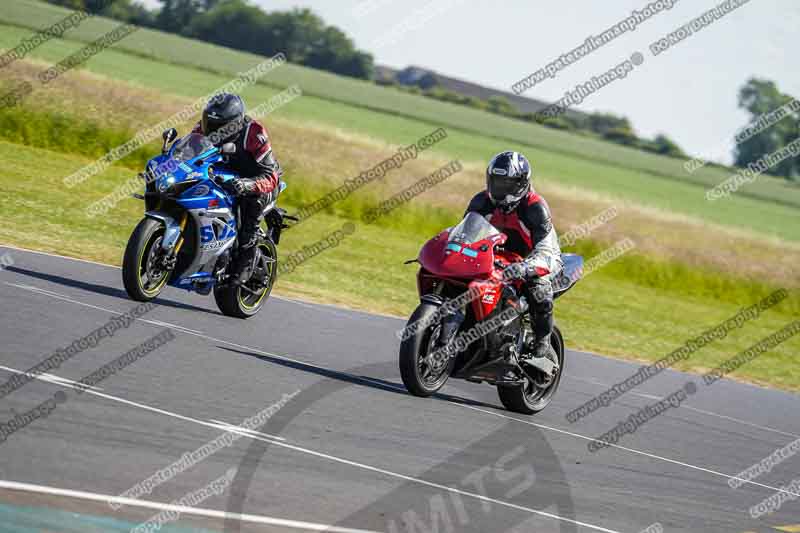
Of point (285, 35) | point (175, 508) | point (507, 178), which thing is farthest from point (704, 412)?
point (285, 35)

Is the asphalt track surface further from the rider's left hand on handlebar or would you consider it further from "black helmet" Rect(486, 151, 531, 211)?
"black helmet" Rect(486, 151, 531, 211)

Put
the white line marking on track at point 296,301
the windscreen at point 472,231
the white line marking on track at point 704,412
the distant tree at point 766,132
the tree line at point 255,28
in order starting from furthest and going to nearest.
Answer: the distant tree at point 766,132, the tree line at point 255,28, the white line marking on track at point 296,301, the white line marking on track at point 704,412, the windscreen at point 472,231

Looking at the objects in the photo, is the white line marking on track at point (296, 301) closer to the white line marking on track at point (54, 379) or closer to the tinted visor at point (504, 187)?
the tinted visor at point (504, 187)

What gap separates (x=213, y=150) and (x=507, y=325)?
391cm

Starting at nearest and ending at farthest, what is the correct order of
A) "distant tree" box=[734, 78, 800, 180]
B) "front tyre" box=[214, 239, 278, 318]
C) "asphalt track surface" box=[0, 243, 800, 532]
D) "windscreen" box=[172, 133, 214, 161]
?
"asphalt track surface" box=[0, 243, 800, 532] → "windscreen" box=[172, 133, 214, 161] → "front tyre" box=[214, 239, 278, 318] → "distant tree" box=[734, 78, 800, 180]

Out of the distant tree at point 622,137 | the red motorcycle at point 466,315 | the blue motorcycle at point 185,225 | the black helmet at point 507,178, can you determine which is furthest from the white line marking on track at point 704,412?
the distant tree at point 622,137

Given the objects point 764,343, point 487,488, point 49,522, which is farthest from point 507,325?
point 764,343

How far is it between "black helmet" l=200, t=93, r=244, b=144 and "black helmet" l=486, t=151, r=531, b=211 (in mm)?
3315

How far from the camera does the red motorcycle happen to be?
32.8 ft

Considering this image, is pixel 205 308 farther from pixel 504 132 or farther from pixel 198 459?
pixel 504 132

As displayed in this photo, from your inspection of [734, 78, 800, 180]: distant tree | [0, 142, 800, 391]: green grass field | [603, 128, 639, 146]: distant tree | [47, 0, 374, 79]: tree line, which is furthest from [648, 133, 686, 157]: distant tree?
[0, 142, 800, 391]: green grass field

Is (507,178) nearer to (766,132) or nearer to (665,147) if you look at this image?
(665,147)

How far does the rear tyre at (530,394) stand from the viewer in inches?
435

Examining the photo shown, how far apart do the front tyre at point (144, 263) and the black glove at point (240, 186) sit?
982 mm
